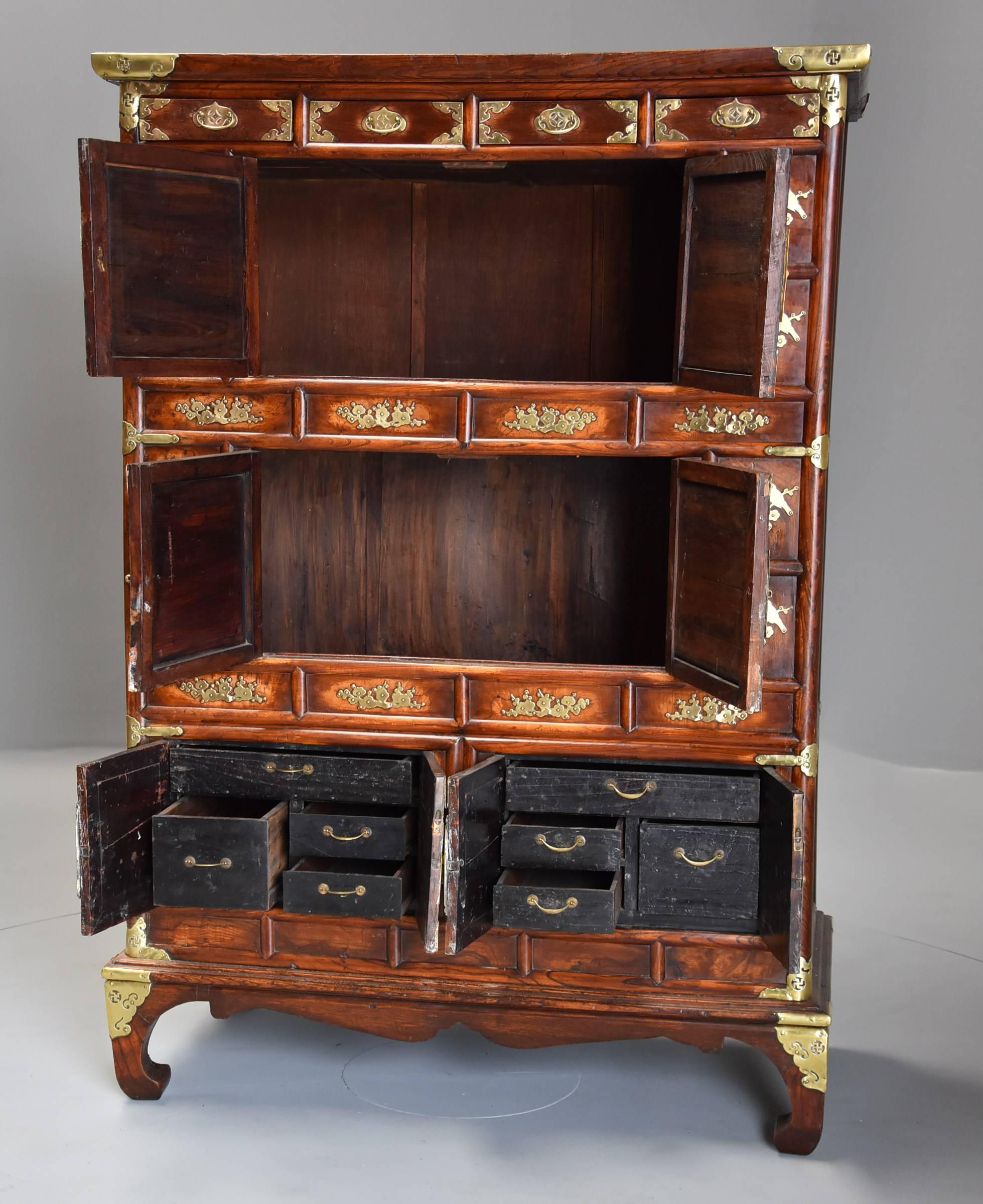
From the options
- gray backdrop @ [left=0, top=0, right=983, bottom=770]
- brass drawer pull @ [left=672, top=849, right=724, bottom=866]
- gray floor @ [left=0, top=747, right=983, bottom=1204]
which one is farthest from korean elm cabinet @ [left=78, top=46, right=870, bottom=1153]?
gray backdrop @ [left=0, top=0, right=983, bottom=770]

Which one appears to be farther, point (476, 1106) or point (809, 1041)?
point (476, 1106)

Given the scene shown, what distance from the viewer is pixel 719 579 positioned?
2.93 metres

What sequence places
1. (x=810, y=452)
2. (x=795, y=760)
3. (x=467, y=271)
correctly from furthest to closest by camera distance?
(x=467, y=271) → (x=795, y=760) → (x=810, y=452)

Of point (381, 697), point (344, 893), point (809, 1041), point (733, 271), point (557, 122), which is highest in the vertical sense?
point (557, 122)

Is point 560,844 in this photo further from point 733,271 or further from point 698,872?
point 733,271

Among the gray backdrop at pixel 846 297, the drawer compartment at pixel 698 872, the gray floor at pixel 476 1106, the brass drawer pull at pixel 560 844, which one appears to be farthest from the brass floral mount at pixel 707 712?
the gray backdrop at pixel 846 297

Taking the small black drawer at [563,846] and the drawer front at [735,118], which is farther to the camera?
the small black drawer at [563,846]

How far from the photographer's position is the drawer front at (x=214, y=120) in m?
3.06

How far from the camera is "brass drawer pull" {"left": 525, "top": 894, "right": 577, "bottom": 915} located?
10.1ft

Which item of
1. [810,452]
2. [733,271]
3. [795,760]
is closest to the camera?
[733,271]

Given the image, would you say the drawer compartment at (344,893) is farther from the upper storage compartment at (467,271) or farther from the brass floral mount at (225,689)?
the upper storage compartment at (467,271)

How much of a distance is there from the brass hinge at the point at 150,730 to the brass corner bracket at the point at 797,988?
1.49m

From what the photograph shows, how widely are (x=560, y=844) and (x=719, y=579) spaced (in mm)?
722

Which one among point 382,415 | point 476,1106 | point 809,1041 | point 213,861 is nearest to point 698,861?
point 809,1041
